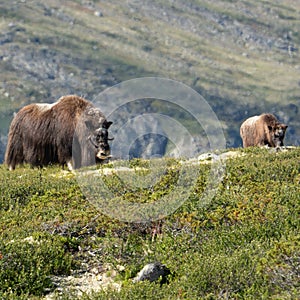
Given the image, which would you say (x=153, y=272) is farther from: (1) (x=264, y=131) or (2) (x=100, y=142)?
(1) (x=264, y=131)

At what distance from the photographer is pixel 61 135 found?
16.8m

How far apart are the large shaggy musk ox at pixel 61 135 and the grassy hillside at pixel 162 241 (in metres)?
4.55

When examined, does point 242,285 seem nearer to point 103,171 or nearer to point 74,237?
point 74,237

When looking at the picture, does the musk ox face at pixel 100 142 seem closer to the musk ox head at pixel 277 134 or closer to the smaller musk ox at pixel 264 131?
the smaller musk ox at pixel 264 131

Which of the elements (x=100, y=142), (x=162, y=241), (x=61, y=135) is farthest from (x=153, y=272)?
(x=61, y=135)

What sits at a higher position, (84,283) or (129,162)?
(129,162)

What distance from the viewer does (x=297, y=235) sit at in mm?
7609

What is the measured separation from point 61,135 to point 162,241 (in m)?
9.04

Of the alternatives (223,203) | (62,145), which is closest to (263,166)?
(223,203)

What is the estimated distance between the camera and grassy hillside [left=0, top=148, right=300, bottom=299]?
669 centimetres

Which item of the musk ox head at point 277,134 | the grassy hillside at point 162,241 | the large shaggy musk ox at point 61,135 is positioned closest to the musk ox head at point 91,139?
the large shaggy musk ox at point 61,135

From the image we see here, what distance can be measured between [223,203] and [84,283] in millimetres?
2681

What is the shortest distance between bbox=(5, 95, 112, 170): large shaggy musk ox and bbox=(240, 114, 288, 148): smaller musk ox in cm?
918

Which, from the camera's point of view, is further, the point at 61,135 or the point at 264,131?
the point at 264,131
